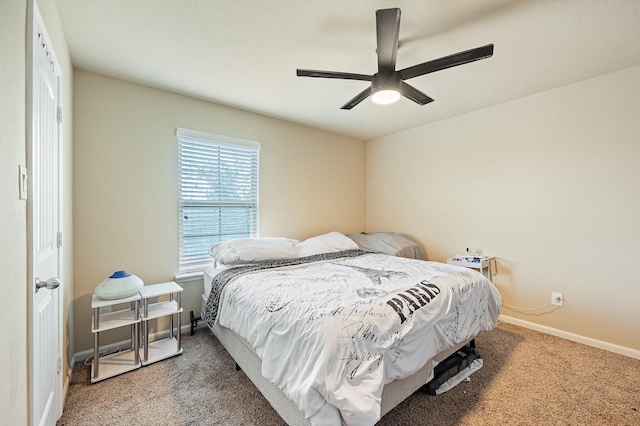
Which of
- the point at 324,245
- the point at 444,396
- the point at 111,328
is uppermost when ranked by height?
the point at 324,245

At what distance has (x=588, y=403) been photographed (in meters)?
1.76

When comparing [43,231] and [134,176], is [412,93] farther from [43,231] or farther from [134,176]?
[134,176]

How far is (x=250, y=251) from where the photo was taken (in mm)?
2721

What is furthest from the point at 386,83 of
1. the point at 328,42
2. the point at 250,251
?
the point at 250,251

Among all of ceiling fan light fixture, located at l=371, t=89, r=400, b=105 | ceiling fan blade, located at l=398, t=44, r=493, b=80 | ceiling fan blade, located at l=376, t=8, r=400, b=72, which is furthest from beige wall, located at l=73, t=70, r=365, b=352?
ceiling fan blade, located at l=398, t=44, r=493, b=80

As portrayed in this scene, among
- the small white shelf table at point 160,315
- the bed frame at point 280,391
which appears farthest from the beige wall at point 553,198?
the small white shelf table at point 160,315

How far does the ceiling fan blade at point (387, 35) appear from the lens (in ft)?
4.63

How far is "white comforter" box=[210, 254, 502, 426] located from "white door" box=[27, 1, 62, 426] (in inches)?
38.2

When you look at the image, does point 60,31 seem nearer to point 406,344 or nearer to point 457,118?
point 406,344

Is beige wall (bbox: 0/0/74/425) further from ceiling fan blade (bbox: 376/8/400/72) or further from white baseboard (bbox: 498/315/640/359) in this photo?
white baseboard (bbox: 498/315/640/359)

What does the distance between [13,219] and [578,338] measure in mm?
4167

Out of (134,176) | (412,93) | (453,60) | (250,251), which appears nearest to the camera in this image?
(453,60)

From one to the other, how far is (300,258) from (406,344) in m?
1.67

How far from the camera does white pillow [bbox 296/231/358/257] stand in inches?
124
